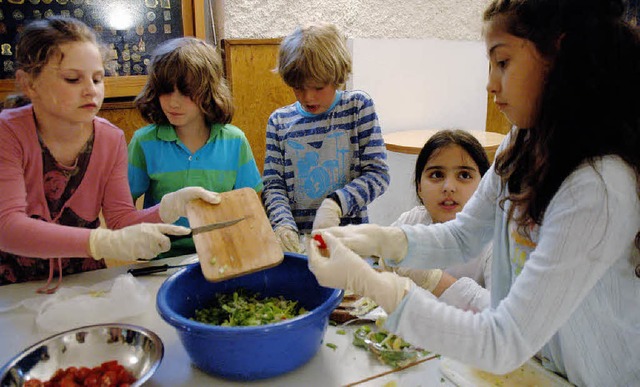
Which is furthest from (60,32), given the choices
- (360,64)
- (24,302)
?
(360,64)

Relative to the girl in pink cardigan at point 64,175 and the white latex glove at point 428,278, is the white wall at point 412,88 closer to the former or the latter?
the white latex glove at point 428,278

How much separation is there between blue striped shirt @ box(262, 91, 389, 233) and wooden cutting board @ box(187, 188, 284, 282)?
569mm

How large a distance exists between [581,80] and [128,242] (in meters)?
1.06

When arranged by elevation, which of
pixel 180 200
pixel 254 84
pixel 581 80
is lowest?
pixel 180 200

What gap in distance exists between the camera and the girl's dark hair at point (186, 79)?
1.67 meters

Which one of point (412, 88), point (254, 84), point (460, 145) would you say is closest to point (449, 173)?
point (460, 145)

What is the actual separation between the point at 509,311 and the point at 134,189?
1.42 m

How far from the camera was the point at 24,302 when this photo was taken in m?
1.26

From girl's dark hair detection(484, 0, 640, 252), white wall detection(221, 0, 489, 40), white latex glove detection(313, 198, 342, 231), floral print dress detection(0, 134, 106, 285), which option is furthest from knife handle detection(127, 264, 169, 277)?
white wall detection(221, 0, 489, 40)

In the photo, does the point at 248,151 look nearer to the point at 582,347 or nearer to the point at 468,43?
the point at 582,347

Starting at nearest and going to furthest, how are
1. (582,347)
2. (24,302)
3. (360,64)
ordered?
(582,347)
(24,302)
(360,64)

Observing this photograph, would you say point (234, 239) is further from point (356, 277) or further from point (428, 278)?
point (428, 278)

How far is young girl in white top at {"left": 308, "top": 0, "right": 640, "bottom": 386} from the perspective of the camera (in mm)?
755

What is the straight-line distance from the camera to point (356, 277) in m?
0.88
